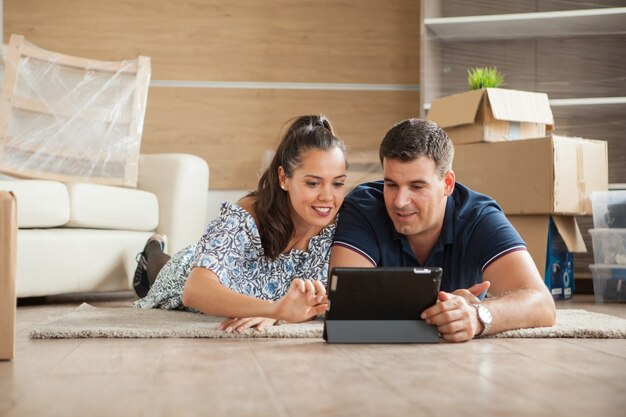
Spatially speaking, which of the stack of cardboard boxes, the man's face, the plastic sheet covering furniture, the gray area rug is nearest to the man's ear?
the man's face

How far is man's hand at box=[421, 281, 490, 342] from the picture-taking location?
174cm

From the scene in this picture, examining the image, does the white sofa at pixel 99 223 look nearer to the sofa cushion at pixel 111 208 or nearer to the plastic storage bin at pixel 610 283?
the sofa cushion at pixel 111 208

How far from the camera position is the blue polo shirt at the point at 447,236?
6.62ft

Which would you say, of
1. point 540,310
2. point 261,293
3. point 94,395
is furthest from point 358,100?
point 94,395

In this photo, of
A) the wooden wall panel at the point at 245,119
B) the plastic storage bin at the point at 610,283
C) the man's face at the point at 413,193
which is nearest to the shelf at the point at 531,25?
the wooden wall panel at the point at 245,119

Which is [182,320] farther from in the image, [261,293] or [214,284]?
[214,284]

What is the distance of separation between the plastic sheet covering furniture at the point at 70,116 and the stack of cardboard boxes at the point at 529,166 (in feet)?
4.40

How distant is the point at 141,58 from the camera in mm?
3783

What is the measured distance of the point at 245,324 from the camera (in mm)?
1909

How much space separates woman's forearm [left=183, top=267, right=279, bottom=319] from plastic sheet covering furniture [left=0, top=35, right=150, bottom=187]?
5.57 feet

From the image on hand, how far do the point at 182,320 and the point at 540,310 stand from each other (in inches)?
35.9

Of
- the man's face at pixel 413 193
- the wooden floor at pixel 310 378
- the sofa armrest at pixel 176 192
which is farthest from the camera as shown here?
the sofa armrest at pixel 176 192

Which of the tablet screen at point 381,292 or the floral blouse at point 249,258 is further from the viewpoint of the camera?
the floral blouse at point 249,258

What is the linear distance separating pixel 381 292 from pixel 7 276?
708 millimetres
